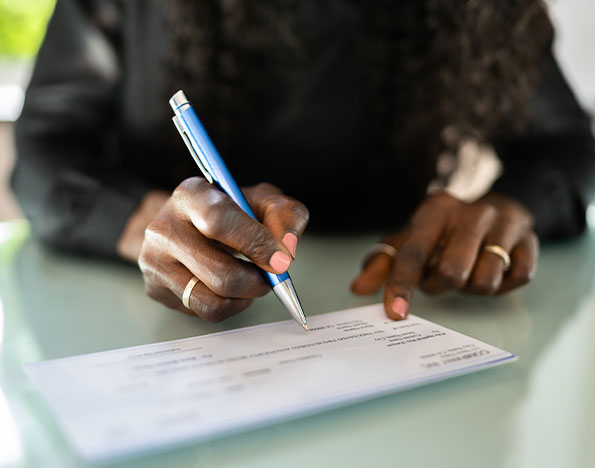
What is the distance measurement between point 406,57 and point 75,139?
1.99 feet

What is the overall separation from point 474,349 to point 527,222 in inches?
11.4

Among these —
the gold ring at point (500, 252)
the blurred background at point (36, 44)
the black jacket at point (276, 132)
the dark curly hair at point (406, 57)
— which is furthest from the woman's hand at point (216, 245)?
the blurred background at point (36, 44)

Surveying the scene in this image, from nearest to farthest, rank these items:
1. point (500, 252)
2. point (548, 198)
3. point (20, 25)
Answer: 1. point (500, 252)
2. point (548, 198)
3. point (20, 25)

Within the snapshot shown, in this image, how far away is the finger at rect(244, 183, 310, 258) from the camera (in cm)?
43

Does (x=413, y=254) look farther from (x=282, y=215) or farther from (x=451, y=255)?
(x=282, y=215)

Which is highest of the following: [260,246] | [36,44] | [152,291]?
[260,246]

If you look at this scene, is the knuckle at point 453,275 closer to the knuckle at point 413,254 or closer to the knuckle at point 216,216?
the knuckle at point 413,254

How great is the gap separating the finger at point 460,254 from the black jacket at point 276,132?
0.77ft

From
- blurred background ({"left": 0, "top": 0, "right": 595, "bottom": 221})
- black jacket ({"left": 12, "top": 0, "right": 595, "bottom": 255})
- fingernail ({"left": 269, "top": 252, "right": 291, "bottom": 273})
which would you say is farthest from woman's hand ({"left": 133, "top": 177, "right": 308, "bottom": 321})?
blurred background ({"left": 0, "top": 0, "right": 595, "bottom": 221})

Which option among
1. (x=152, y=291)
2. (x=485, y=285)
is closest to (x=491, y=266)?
(x=485, y=285)

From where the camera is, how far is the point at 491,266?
0.54 m

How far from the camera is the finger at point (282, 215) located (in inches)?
16.9

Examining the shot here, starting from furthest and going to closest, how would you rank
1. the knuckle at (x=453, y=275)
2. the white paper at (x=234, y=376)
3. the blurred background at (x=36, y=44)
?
the blurred background at (x=36, y=44) < the knuckle at (x=453, y=275) < the white paper at (x=234, y=376)

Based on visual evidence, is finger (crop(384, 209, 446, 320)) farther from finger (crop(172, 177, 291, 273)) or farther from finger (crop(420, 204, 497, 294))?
finger (crop(172, 177, 291, 273))
